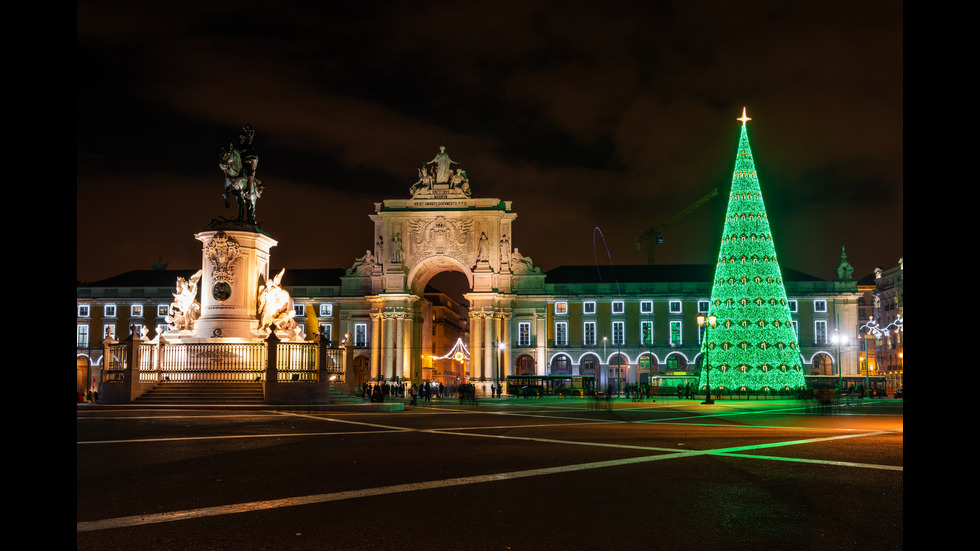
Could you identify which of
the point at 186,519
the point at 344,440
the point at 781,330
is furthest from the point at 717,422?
the point at 781,330

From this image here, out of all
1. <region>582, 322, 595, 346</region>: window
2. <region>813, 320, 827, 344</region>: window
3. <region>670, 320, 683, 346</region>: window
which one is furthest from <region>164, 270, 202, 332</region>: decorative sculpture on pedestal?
<region>813, 320, 827, 344</region>: window

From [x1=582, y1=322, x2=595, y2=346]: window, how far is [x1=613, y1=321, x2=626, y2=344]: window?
2.18 m

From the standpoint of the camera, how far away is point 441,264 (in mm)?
81312

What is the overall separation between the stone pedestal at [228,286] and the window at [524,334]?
51.7 metres

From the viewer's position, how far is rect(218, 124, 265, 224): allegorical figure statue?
30.3 meters

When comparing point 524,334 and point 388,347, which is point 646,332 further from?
point 388,347

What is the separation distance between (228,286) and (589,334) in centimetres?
5567

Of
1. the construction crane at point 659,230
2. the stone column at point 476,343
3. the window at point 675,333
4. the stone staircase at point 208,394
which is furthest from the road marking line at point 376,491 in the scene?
the construction crane at point 659,230

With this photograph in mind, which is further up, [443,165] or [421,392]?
[443,165]

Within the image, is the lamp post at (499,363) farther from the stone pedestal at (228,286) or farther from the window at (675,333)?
the stone pedestal at (228,286)

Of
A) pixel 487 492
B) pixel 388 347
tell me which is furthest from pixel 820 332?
pixel 487 492

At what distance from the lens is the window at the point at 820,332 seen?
264ft

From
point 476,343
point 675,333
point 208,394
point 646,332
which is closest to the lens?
point 208,394
